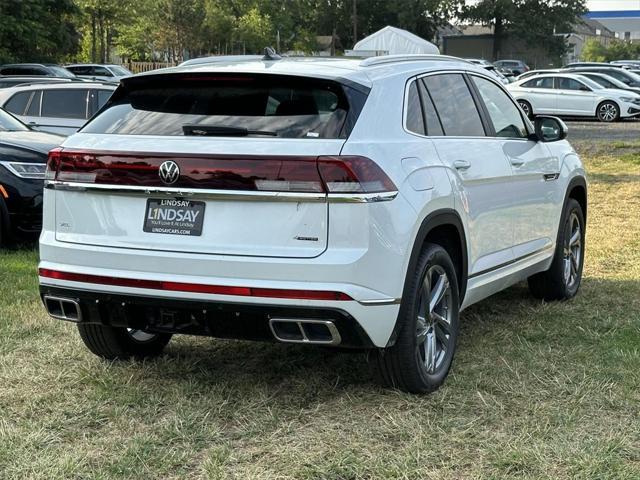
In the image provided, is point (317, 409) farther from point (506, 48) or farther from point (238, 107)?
point (506, 48)

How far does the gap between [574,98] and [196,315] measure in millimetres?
24263

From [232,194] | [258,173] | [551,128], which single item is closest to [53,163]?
[232,194]

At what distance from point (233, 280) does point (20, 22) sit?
33.6 m

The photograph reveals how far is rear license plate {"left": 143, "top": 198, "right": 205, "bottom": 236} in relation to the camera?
4.16 m

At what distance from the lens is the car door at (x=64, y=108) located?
44.6 ft

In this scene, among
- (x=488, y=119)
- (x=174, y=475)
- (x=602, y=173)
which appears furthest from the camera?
(x=602, y=173)

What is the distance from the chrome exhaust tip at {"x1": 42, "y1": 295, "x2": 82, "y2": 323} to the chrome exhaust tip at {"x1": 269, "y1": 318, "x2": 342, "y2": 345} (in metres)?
1.03

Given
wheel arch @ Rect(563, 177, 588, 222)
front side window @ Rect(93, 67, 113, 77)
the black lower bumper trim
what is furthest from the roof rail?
front side window @ Rect(93, 67, 113, 77)

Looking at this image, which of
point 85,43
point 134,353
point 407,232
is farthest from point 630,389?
point 85,43

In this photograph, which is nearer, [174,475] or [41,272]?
[174,475]

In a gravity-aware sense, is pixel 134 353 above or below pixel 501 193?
below

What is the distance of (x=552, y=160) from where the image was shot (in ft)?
20.8

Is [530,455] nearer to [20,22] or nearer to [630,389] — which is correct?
[630,389]

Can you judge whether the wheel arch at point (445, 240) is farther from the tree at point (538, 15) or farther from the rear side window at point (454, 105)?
the tree at point (538, 15)
